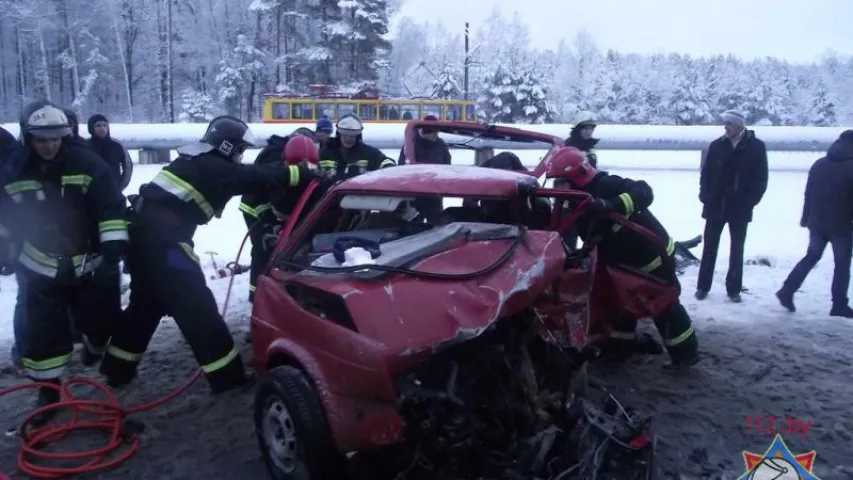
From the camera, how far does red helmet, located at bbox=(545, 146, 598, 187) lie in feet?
14.2

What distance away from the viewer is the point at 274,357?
10.6ft

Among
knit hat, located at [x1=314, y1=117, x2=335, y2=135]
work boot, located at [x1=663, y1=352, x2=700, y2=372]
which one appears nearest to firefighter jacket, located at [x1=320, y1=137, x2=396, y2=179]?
knit hat, located at [x1=314, y1=117, x2=335, y2=135]

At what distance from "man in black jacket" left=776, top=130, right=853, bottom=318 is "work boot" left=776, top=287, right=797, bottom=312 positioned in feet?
0.77

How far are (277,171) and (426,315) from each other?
2.08m

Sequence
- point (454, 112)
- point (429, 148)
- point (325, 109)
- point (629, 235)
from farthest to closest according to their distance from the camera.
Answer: point (454, 112), point (325, 109), point (429, 148), point (629, 235)

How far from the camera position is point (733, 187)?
6.00m

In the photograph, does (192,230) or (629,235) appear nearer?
(629,235)

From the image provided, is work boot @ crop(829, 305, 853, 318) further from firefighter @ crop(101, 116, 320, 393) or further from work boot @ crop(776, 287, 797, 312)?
firefighter @ crop(101, 116, 320, 393)

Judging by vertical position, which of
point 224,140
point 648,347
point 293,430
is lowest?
point 648,347

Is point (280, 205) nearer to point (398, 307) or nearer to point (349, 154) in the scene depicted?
point (349, 154)

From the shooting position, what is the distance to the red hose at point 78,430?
3.37m

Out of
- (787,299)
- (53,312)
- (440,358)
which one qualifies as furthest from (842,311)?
(53,312)

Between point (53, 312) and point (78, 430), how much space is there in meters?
0.71

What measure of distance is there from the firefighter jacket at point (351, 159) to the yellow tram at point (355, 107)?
618 inches
